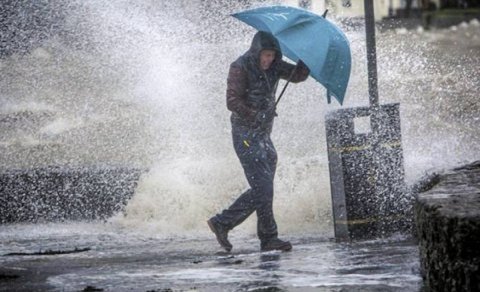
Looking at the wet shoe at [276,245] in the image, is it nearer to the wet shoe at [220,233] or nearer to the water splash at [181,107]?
the wet shoe at [220,233]

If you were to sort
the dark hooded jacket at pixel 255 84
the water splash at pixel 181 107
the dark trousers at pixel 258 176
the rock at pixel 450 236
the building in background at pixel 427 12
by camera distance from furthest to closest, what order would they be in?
1. the building in background at pixel 427 12
2. the water splash at pixel 181 107
3. the dark trousers at pixel 258 176
4. the dark hooded jacket at pixel 255 84
5. the rock at pixel 450 236

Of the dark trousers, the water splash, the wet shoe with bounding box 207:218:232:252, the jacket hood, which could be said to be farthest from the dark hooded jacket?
the water splash

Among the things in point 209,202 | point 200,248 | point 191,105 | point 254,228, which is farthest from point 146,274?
point 191,105

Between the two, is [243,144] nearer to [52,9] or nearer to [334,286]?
[334,286]

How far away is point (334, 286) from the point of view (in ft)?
17.9

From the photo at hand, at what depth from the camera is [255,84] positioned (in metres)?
7.32

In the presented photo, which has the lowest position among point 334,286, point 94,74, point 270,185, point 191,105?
point 334,286

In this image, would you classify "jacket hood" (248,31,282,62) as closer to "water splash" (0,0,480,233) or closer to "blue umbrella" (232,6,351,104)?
"blue umbrella" (232,6,351,104)

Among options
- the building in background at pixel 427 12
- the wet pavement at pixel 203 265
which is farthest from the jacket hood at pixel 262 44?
the building in background at pixel 427 12

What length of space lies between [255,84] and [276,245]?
138cm

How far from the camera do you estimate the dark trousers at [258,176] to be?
24.0 ft

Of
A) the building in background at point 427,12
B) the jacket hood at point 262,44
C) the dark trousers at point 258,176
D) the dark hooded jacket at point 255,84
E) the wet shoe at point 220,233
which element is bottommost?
the wet shoe at point 220,233

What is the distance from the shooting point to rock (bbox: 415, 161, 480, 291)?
402cm

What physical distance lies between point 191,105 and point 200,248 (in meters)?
8.71
